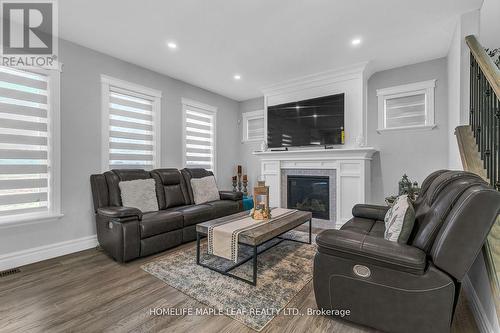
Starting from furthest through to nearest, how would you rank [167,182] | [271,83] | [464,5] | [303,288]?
[271,83], [167,182], [464,5], [303,288]

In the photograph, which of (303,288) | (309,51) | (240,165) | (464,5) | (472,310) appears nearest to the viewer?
(472,310)

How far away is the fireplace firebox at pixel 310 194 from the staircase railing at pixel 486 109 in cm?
226

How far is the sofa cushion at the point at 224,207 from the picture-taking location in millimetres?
3748

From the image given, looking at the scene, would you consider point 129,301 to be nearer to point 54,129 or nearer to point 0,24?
point 54,129

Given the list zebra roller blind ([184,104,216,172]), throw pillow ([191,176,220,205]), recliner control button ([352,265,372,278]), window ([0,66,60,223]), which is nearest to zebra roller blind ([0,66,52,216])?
window ([0,66,60,223])

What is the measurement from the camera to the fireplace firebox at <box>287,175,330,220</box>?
4227 mm

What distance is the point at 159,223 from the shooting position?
9.57ft

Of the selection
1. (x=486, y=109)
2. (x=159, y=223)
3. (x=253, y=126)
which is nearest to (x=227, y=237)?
(x=159, y=223)

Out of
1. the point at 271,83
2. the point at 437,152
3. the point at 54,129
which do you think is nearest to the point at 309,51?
the point at 271,83

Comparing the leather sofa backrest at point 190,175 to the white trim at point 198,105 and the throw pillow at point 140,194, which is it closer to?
the throw pillow at point 140,194

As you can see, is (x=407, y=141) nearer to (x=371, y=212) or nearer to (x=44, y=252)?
(x=371, y=212)

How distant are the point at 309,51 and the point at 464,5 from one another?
5.60ft

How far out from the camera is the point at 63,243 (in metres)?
2.97

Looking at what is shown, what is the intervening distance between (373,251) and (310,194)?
297 cm
